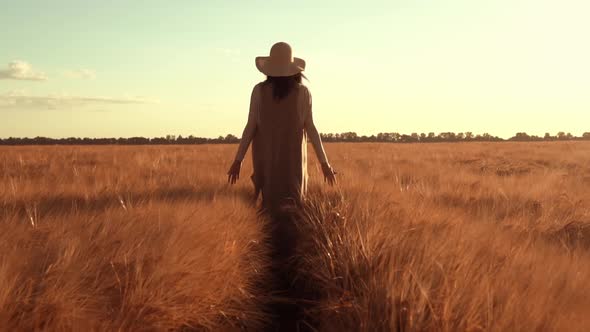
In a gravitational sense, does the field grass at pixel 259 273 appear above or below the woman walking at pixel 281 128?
below

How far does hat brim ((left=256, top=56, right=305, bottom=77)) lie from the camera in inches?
168

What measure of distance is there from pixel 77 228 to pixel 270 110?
2.15m

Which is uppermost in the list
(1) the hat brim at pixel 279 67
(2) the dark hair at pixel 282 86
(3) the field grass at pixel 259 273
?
(1) the hat brim at pixel 279 67

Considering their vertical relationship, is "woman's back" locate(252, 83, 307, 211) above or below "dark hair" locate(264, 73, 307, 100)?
below

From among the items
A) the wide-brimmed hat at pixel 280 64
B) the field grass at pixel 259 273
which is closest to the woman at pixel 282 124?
the wide-brimmed hat at pixel 280 64

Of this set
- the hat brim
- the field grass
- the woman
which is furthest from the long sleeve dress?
the field grass

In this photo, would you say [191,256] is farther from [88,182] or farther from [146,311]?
[88,182]

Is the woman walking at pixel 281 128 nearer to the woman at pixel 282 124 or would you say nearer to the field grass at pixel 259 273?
the woman at pixel 282 124

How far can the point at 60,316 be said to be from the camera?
5.71 feet

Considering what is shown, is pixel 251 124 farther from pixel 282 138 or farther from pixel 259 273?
pixel 259 273

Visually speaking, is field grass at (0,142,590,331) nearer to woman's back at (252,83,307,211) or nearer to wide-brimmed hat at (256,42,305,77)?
woman's back at (252,83,307,211)

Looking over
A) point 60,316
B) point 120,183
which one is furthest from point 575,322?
point 120,183

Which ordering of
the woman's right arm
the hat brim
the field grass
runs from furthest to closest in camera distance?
the woman's right arm → the hat brim → the field grass

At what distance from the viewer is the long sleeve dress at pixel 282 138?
14.1 ft
